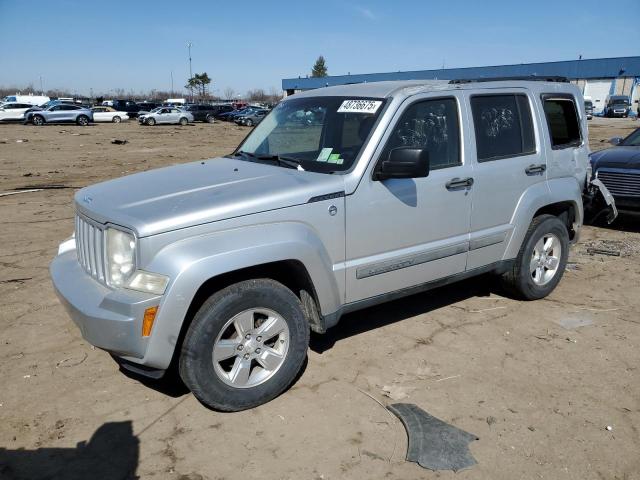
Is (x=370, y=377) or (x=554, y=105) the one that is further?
(x=554, y=105)

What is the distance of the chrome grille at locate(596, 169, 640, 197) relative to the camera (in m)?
7.66

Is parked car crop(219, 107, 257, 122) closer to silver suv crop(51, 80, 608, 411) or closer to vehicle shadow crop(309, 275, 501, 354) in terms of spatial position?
vehicle shadow crop(309, 275, 501, 354)

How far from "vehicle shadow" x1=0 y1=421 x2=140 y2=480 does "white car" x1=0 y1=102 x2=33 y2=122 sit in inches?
1602

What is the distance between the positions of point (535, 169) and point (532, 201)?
29 centimetres

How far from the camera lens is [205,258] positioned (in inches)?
119

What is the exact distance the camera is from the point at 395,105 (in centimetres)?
394

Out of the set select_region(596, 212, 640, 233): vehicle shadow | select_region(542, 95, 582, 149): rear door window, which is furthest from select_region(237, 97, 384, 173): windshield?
select_region(596, 212, 640, 233): vehicle shadow

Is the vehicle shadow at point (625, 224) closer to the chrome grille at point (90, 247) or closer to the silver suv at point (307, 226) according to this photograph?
the silver suv at point (307, 226)

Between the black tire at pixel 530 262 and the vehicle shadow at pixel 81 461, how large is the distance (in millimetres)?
3576

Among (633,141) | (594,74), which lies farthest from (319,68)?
(633,141)

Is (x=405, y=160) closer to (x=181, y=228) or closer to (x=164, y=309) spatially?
(x=181, y=228)

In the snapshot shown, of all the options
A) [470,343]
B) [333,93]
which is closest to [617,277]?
[470,343]

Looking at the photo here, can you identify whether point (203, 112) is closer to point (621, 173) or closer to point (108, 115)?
point (108, 115)

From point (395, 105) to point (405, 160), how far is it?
22.0 inches
